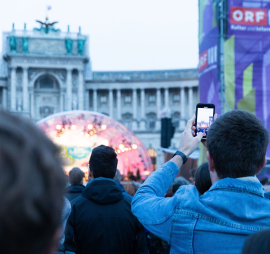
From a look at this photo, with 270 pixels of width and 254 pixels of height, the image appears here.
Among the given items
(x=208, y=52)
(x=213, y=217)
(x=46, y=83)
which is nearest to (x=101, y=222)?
(x=213, y=217)

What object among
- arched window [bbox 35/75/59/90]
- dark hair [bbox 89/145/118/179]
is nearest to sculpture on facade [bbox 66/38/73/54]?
arched window [bbox 35/75/59/90]

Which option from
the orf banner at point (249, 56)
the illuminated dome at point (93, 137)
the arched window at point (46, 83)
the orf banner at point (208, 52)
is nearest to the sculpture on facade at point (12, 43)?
the arched window at point (46, 83)

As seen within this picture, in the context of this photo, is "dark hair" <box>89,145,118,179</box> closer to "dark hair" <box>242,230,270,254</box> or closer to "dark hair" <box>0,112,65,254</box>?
→ "dark hair" <box>242,230,270,254</box>

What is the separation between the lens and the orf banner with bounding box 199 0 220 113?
577 inches

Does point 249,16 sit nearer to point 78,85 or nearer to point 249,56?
point 249,56

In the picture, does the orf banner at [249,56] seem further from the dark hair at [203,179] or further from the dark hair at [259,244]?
the dark hair at [259,244]

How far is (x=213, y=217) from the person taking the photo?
5.63 ft

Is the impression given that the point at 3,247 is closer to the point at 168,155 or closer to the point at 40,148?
the point at 40,148

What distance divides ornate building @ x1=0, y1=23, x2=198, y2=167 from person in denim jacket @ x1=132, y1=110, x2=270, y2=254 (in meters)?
43.3

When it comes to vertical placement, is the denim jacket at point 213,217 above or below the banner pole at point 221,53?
below

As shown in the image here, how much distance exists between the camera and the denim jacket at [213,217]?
67.2 inches

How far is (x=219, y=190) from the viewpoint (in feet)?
5.93

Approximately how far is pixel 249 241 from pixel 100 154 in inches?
102

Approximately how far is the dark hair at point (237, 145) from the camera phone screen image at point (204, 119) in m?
0.66
